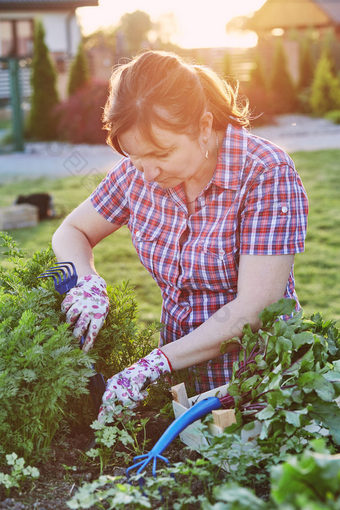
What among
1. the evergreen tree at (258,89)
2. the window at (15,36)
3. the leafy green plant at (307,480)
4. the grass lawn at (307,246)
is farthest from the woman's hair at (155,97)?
the window at (15,36)

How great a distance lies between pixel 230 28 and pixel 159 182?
35634mm

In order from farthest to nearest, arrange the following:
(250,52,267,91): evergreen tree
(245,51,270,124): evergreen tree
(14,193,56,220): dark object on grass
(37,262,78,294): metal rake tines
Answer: (250,52,267,91): evergreen tree → (245,51,270,124): evergreen tree → (14,193,56,220): dark object on grass → (37,262,78,294): metal rake tines

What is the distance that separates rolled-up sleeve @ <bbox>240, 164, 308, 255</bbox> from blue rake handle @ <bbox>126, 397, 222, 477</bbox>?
0.56 m

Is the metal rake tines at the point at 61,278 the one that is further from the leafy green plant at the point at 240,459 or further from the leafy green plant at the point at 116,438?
the leafy green plant at the point at 240,459

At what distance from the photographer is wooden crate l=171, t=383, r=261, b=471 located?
163 cm

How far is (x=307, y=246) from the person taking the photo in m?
6.07

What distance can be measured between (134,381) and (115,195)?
35.3 inches

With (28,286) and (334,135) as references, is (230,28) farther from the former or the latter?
(28,286)

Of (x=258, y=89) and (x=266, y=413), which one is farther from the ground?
(x=266, y=413)

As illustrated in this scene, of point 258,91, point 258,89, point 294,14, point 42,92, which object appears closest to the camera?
point 42,92

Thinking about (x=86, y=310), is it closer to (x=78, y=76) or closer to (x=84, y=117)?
(x=84, y=117)

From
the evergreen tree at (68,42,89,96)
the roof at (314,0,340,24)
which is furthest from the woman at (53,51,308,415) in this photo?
the roof at (314,0,340,24)

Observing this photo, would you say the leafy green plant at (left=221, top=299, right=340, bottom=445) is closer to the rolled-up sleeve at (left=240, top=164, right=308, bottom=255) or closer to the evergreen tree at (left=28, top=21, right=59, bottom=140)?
the rolled-up sleeve at (left=240, top=164, right=308, bottom=255)

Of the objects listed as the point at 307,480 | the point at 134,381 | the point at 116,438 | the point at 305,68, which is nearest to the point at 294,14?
the point at 305,68
